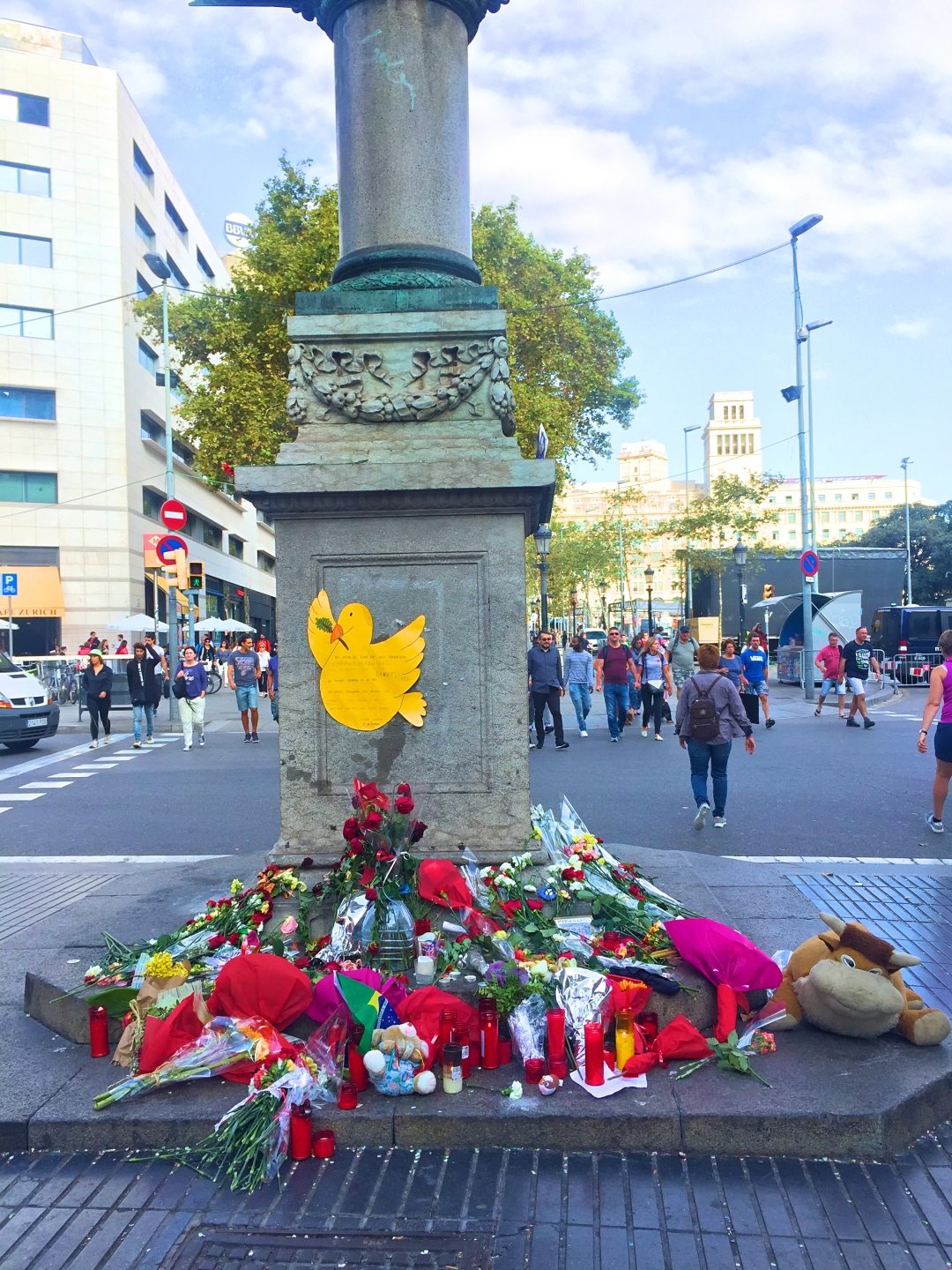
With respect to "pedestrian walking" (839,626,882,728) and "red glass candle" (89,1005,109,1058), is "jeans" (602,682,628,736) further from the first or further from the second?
"red glass candle" (89,1005,109,1058)

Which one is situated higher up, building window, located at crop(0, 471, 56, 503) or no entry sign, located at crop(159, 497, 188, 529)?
building window, located at crop(0, 471, 56, 503)

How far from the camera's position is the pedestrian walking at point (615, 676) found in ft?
52.0

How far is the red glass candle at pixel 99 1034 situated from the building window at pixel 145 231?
43.8 metres

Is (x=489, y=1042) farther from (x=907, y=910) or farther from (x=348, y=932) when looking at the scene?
(x=907, y=910)

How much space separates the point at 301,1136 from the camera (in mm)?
3131

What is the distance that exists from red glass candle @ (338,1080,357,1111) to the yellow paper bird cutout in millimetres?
1610

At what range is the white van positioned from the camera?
16.2m

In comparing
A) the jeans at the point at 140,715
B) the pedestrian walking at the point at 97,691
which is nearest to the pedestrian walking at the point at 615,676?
the jeans at the point at 140,715

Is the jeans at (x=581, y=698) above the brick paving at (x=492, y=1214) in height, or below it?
above

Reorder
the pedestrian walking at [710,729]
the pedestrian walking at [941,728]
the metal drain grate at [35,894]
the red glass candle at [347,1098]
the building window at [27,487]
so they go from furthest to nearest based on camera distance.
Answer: the building window at [27,487] < the pedestrian walking at [710,729] < the pedestrian walking at [941,728] < the metal drain grate at [35,894] < the red glass candle at [347,1098]

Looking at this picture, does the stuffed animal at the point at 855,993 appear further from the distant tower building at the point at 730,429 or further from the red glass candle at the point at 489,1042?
the distant tower building at the point at 730,429

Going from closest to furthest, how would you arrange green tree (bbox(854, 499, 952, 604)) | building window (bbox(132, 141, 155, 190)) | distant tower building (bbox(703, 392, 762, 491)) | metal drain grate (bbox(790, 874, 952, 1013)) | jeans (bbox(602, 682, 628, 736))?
1. metal drain grate (bbox(790, 874, 952, 1013))
2. jeans (bbox(602, 682, 628, 736))
3. building window (bbox(132, 141, 155, 190))
4. green tree (bbox(854, 499, 952, 604))
5. distant tower building (bbox(703, 392, 762, 491))

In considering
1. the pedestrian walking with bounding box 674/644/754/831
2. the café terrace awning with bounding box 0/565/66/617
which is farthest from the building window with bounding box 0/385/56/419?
the pedestrian walking with bounding box 674/644/754/831

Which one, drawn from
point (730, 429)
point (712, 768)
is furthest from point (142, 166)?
point (730, 429)
